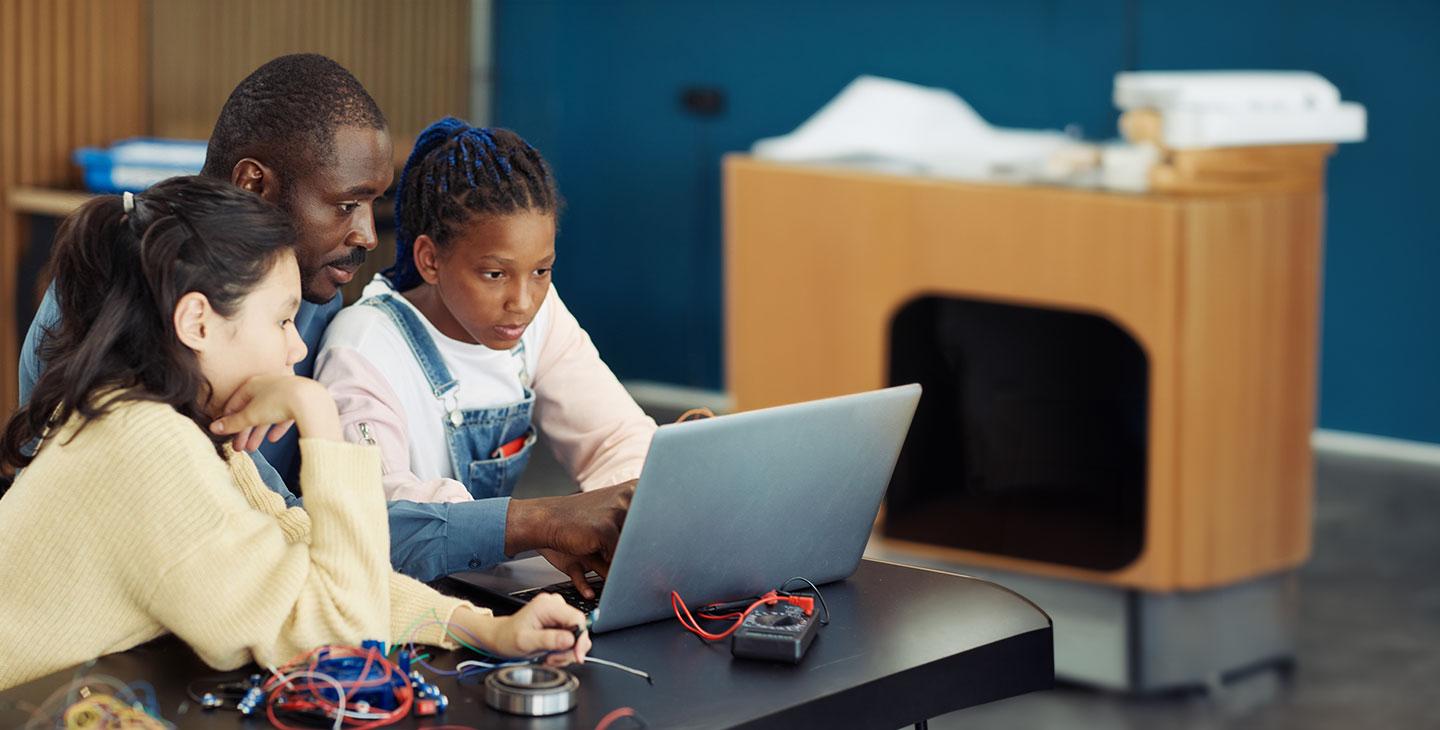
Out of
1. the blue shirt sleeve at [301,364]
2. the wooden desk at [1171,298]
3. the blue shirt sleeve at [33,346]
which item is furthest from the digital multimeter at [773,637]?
the wooden desk at [1171,298]

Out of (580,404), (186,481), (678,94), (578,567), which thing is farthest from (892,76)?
(186,481)

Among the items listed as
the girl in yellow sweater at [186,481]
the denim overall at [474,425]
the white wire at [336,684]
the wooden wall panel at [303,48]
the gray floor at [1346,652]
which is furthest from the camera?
the wooden wall panel at [303,48]

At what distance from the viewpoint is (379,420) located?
167 cm

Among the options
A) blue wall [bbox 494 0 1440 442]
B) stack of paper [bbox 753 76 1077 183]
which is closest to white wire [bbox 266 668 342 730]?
stack of paper [bbox 753 76 1077 183]

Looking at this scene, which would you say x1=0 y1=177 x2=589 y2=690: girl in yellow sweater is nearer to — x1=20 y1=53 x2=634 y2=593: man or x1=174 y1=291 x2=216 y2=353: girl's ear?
x1=174 y1=291 x2=216 y2=353: girl's ear

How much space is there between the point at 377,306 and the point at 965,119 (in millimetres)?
2471

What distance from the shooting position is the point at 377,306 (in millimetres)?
1777

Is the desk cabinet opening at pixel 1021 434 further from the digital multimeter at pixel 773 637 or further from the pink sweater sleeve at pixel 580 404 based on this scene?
the digital multimeter at pixel 773 637

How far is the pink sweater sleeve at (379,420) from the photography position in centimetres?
165

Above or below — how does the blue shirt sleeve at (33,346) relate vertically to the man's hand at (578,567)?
above

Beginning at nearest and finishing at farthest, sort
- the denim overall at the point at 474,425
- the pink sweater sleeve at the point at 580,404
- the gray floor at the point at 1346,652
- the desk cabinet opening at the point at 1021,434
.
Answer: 1. the denim overall at the point at 474,425
2. the pink sweater sleeve at the point at 580,404
3. the gray floor at the point at 1346,652
4. the desk cabinet opening at the point at 1021,434

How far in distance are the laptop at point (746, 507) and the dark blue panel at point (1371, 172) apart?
3444 mm

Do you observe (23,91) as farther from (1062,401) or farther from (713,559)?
(713,559)

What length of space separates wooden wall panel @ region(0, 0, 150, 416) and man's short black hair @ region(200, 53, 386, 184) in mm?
2299
